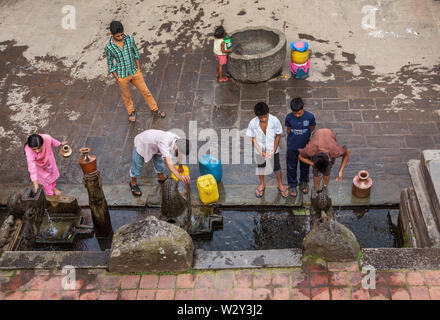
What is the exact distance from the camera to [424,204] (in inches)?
214

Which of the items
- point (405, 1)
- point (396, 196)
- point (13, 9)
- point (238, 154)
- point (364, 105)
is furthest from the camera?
point (13, 9)

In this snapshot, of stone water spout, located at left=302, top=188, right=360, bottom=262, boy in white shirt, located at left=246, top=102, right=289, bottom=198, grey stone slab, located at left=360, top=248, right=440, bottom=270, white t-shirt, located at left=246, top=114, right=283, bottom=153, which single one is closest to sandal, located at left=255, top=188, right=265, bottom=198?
boy in white shirt, located at left=246, top=102, right=289, bottom=198

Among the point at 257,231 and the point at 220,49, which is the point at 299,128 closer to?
the point at 257,231

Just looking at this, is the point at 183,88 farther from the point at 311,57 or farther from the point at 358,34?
the point at 358,34

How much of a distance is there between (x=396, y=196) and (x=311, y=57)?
3.75 m

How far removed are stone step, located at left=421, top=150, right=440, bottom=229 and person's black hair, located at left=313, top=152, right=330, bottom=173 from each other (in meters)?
1.11

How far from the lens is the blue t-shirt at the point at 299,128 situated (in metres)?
6.16

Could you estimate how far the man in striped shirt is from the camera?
24.7 feet

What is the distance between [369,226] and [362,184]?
0.58 m

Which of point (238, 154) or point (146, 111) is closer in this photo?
point (238, 154)

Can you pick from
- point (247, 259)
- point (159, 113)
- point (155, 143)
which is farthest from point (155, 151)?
point (247, 259)

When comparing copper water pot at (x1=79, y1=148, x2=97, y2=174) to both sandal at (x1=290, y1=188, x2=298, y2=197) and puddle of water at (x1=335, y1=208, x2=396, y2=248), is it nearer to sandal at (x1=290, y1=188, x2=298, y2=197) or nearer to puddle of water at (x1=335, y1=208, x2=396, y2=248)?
sandal at (x1=290, y1=188, x2=298, y2=197)

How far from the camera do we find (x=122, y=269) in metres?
4.93
